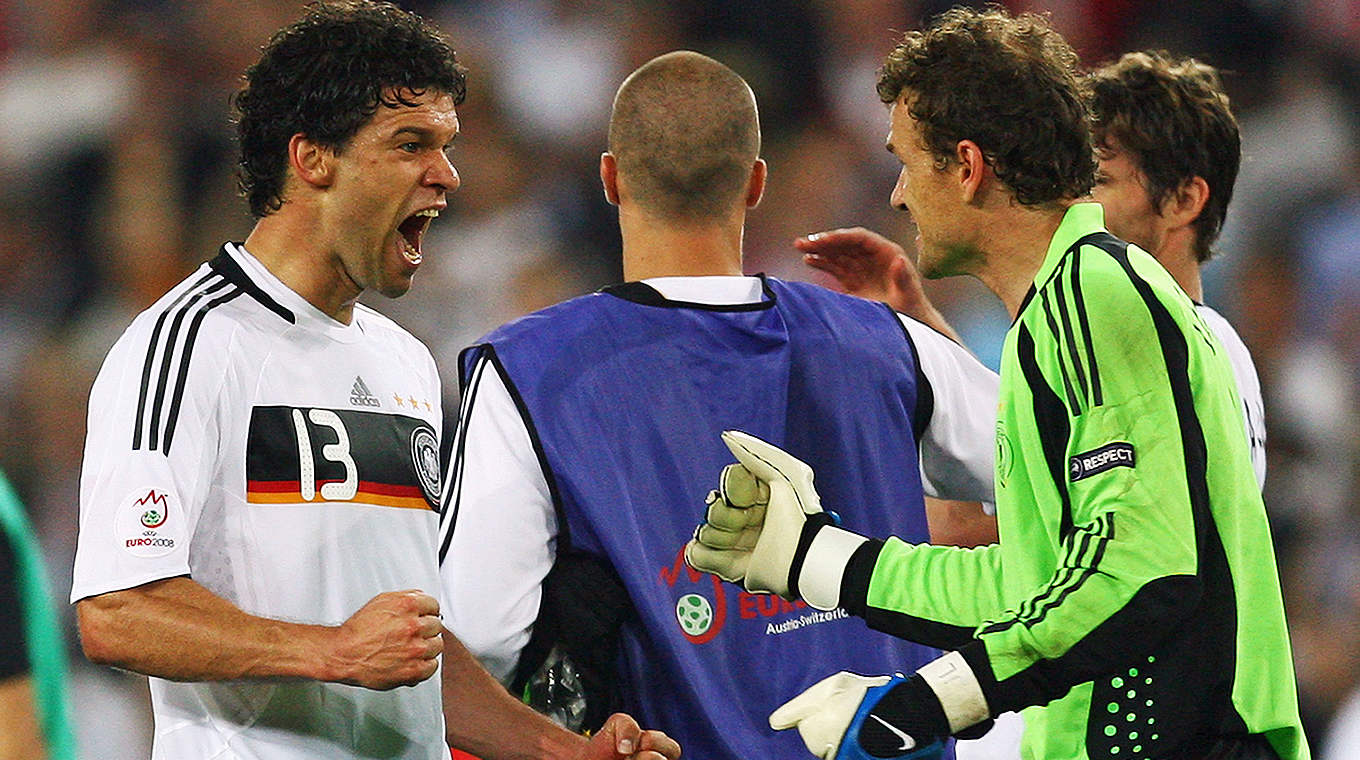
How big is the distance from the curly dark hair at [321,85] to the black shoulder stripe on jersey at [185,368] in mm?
297

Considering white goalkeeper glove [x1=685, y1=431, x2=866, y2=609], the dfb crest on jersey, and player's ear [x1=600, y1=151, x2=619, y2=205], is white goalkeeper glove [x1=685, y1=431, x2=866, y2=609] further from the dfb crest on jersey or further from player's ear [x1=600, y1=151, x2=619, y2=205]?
player's ear [x1=600, y1=151, x2=619, y2=205]

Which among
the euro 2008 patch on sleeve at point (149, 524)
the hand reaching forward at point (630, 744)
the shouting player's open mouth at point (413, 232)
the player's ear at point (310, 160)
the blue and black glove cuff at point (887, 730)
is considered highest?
the player's ear at point (310, 160)

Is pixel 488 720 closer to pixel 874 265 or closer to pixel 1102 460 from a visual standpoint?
pixel 1102 460

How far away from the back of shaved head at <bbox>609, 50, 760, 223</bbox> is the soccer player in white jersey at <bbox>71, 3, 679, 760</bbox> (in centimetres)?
41

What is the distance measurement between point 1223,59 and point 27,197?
5.95m

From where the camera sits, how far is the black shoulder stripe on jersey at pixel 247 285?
323cm

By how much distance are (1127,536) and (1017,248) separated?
695 mm

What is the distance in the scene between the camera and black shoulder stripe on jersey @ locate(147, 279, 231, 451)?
2.93 meters

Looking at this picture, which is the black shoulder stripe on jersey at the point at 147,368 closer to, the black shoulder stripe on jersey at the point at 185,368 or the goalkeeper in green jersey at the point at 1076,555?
the black shoulder stripe on jersey at the point at 185,368

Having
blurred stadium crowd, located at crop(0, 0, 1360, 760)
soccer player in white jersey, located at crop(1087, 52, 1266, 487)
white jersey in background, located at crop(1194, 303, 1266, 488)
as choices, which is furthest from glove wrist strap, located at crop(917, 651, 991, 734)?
blurred stadium crowd, located at crop(0, 0, 1360, 760)

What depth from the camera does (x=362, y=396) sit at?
3.31 m

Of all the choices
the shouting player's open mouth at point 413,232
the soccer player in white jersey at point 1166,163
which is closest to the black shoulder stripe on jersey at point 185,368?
the shouting player's open mouth at point 413,232

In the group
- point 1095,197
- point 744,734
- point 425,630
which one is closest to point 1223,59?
point 1095,197

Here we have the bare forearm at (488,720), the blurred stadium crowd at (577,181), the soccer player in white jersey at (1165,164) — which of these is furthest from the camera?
the blurred stadium crowd at (577,181)
